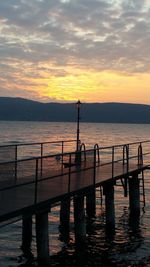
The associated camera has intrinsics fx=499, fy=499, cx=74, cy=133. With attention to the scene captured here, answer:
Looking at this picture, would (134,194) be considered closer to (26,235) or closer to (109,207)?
(109,207)

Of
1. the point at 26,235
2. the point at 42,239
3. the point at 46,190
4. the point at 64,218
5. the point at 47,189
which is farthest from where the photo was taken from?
the point at 64,218

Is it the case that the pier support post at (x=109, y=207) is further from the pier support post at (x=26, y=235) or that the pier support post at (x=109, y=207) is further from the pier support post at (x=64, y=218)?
the pier support post at (x=26, y=235)

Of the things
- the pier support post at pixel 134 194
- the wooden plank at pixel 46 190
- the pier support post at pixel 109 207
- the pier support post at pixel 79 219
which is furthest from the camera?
the pier support post at pixel 134 194

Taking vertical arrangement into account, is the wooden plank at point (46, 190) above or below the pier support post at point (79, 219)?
above

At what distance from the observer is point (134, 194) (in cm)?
2350

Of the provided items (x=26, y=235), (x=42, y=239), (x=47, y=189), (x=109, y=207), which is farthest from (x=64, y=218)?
(x=42, y=239)

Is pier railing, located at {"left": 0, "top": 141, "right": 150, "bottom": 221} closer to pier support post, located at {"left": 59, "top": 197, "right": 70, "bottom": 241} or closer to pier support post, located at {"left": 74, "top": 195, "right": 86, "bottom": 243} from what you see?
pier support post, located at {"left": 74, "top": 195, "right": 86, "bottom": 243}

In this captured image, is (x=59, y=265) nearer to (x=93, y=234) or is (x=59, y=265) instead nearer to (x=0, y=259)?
(x=0, y=259)

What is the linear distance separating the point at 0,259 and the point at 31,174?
2999mm

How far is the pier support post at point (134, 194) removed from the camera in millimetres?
23375

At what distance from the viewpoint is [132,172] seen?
2170 centimetres

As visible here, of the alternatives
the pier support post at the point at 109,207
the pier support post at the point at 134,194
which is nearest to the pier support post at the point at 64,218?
the pier support post at the point at 109,207

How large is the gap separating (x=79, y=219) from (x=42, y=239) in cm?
341

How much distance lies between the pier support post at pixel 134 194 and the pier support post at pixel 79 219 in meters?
5.82
